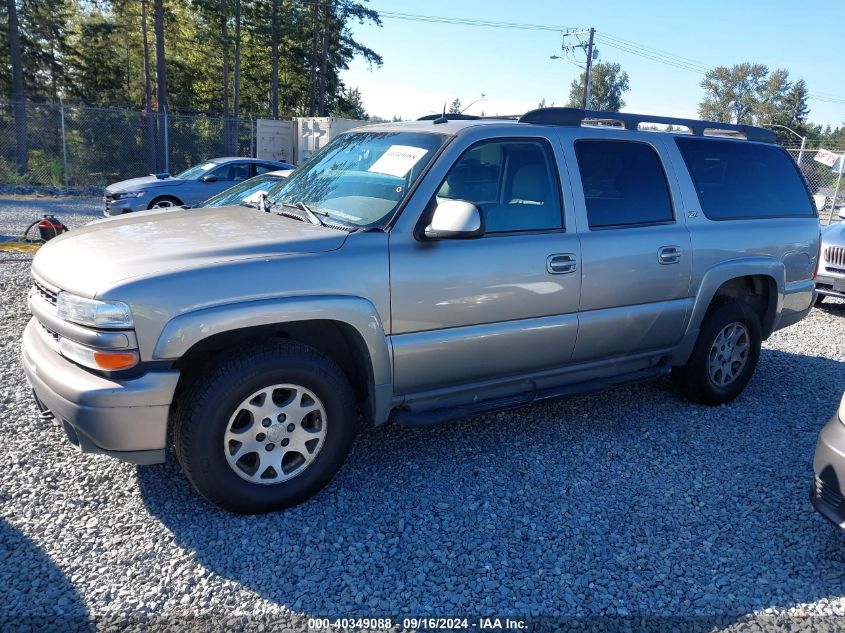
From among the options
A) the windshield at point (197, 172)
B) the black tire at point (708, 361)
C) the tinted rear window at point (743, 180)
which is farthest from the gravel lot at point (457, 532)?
the windshield at point (197, 172)

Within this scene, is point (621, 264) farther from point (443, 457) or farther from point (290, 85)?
point (290, 85)

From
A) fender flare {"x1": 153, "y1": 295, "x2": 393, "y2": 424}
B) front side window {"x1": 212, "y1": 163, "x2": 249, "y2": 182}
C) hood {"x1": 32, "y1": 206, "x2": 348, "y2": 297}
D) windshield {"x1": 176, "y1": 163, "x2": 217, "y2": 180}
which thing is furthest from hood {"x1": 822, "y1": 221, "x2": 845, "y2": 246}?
windshield {"x1": 176, "y1": 163, "x2": 217, "y2": 180}

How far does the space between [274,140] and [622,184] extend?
22.3 metres

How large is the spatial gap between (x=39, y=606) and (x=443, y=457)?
2.18 m

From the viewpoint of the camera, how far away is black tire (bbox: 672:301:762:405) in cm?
470

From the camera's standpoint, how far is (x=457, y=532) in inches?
124

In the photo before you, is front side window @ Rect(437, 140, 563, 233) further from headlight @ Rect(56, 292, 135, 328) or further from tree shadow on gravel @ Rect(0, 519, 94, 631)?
tree shadow on gravel @ Rect(0, 519, 94, 631)

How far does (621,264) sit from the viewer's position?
4.06 m

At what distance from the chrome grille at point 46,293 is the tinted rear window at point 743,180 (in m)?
4.12

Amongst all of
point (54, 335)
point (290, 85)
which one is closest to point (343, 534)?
point (54, 335)

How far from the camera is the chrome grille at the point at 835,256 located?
818 cm

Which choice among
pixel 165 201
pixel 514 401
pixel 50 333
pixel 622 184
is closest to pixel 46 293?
pixel 50 333

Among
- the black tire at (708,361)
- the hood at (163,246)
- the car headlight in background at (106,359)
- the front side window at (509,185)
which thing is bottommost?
the black tire at (708,361)

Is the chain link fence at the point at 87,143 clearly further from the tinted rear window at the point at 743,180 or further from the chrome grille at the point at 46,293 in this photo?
the tinted rear window at the point at 743,180
